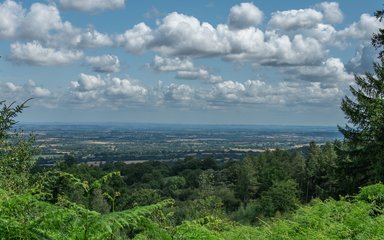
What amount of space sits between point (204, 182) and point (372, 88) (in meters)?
41.2

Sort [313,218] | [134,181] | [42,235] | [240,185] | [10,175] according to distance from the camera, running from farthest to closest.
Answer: [134,181] < [240,185] < [10,175] < [313,218] < [42,235]

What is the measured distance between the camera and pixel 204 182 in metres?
69.4

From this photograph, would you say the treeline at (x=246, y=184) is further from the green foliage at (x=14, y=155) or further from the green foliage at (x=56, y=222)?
the green foliage at (x=56, y=222)

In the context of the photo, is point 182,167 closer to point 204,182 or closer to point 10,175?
point 204,182

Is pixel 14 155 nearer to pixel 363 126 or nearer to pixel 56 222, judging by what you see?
pixel 56 222

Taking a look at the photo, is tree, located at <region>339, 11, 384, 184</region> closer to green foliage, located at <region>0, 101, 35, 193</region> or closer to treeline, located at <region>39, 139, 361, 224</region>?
treeline, located at <region>39, 139, 361, 224</region>

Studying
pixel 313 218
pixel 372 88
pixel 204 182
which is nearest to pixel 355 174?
pixel 372 88

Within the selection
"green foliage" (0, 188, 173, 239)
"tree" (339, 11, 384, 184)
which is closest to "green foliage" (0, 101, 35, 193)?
"green foliage" (0, 188, 173, 239)

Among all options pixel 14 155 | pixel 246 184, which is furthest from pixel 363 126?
→ pixel 246 184

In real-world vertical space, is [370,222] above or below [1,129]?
below

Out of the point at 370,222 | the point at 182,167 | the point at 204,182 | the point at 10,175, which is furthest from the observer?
the point at 182,167

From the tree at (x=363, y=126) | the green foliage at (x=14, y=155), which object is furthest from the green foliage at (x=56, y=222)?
the tree at (x=363, y=126)

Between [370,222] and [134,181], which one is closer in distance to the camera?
[370,222]

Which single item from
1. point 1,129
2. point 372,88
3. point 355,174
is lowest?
point 355,174
